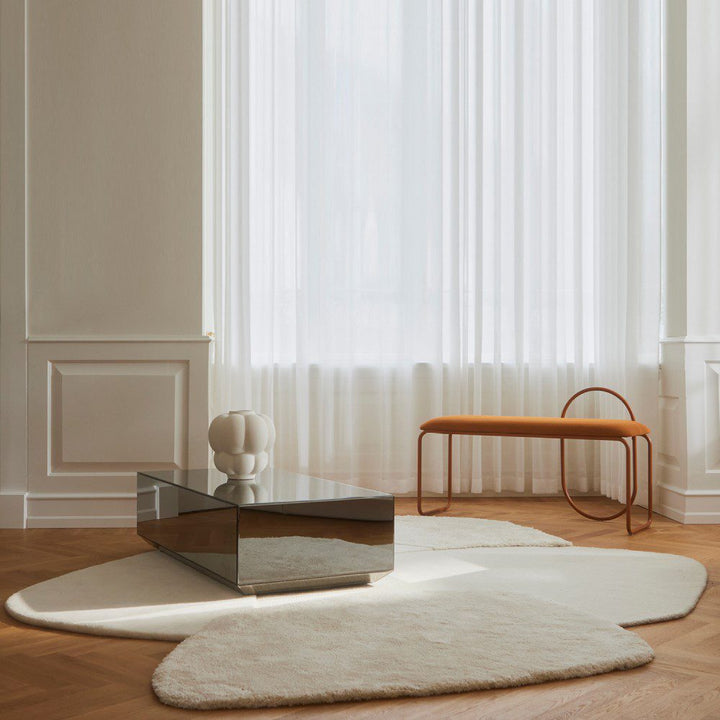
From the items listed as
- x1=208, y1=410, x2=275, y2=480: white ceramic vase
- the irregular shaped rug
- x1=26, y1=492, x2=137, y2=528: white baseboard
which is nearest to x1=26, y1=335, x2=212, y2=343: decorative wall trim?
x1=26, y1=492, x2=137, y2=528: white baseboard

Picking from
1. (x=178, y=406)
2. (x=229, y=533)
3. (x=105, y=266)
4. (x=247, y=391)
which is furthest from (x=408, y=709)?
(x=247, y=391)

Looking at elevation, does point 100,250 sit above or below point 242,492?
above

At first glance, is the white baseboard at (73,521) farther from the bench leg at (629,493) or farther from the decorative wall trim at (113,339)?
the bench leg at (629,493)

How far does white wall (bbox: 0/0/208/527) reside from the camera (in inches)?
156

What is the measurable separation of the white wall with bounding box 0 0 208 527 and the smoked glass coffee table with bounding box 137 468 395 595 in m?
1.07

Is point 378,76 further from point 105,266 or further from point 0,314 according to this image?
point 0,314

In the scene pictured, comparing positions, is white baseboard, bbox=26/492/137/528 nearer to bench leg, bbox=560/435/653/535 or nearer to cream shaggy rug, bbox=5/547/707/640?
cream shaggy rug, bbox=5/547/707/640

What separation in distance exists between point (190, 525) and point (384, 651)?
105cm

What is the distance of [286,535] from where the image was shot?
2.68 m

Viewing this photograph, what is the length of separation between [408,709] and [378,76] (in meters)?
3.82

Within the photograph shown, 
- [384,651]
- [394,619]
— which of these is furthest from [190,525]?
[384,651]

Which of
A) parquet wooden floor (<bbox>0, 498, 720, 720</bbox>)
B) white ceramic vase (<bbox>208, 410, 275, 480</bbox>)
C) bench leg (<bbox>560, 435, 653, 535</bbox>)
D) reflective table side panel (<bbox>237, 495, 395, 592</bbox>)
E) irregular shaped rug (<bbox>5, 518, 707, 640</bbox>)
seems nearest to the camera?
parquet wooden floor (<bbox>0, 498, 720, 720</bbox>)

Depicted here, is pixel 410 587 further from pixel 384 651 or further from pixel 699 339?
pixel 699 339

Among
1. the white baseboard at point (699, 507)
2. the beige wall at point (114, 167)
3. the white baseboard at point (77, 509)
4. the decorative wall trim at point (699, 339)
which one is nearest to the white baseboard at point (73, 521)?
the white baseboard at point (77, 509)
